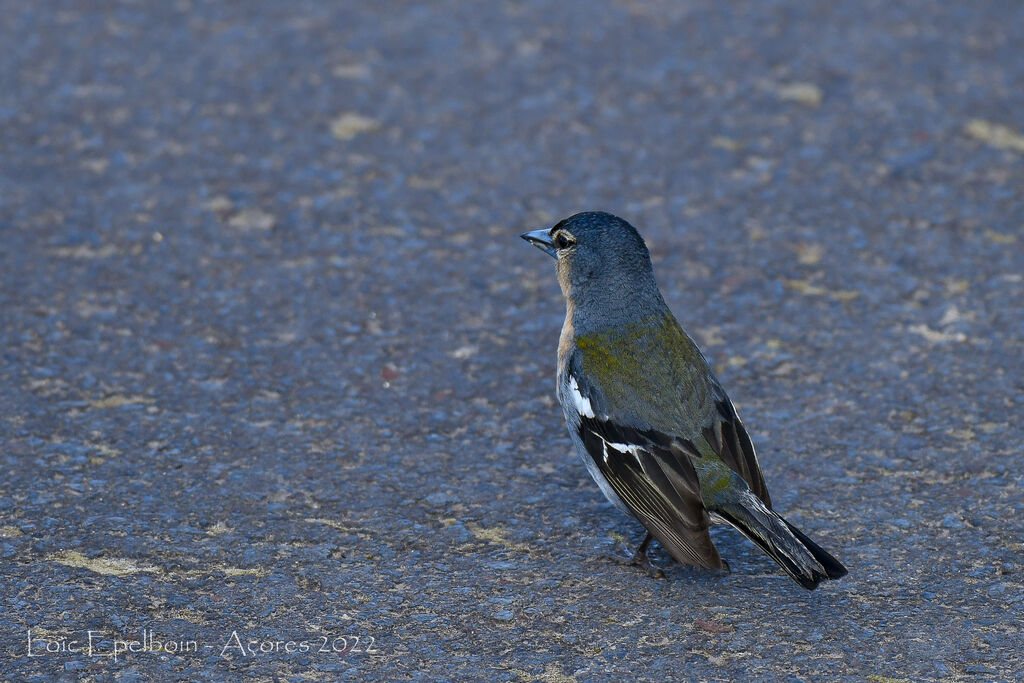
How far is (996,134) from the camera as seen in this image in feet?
23.8

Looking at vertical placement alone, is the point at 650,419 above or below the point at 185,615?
above

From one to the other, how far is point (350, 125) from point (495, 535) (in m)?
3.53

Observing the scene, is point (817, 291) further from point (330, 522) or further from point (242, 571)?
point (242, 571)

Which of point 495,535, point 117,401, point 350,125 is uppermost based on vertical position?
point 350,125

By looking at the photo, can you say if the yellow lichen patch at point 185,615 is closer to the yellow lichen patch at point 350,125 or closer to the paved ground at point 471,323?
the paved ground at point 471,323

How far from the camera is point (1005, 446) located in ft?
16.6

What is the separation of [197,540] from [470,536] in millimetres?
968

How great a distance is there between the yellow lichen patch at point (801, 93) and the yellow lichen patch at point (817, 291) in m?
1.84

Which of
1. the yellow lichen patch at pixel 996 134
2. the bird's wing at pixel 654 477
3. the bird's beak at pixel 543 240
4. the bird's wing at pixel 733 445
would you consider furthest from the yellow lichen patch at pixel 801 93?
the bird's wing at pixel 654 477

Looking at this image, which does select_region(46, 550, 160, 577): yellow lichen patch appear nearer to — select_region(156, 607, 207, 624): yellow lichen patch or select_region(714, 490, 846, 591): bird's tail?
select_region(156, 607, 207, 624): yellow lichen patch

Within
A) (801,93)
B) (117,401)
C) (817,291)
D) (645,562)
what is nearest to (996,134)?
(801,93)

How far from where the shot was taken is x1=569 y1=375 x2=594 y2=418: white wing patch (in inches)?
182

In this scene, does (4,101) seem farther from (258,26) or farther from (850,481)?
(850,481)

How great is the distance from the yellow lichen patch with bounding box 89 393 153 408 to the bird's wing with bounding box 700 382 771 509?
2.36 metres
